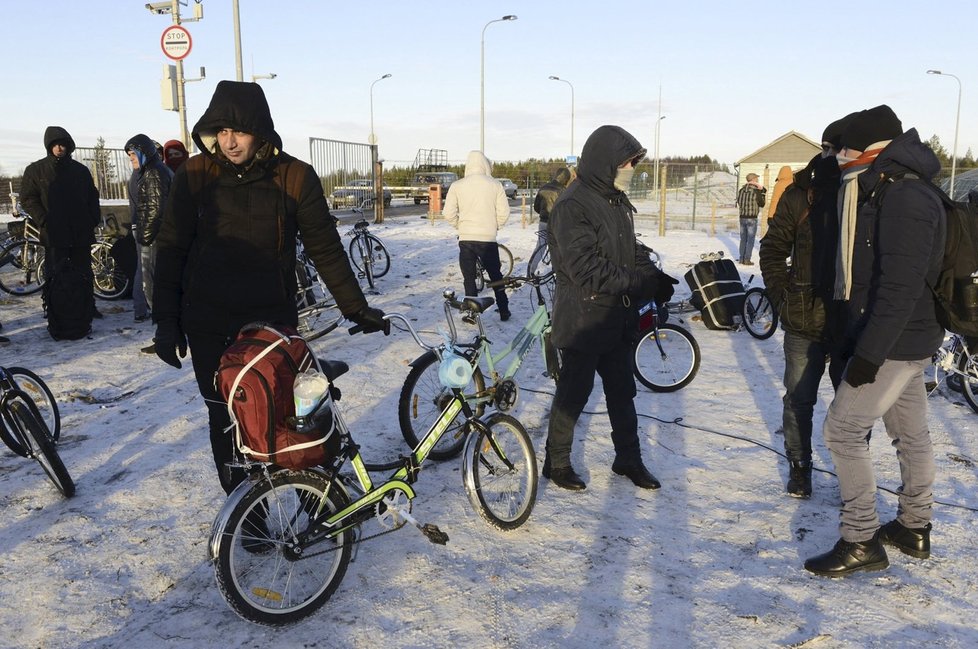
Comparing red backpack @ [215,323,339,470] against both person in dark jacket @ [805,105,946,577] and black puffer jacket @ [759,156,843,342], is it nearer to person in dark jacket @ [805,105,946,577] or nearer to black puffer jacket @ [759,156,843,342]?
person in dark jacket @ [805,105,946,577]

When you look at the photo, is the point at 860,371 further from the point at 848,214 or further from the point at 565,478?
the point at 565,478

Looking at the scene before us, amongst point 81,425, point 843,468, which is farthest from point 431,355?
point 81,425

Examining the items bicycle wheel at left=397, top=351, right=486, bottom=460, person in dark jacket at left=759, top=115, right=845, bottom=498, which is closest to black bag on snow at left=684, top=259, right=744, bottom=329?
person in dark jacket at left=759, top=115, right=845, bottom=498

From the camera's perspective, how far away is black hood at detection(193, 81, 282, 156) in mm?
2793

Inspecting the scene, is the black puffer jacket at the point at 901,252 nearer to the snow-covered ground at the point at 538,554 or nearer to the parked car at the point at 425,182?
the snow-covered ground at the point at 538,554

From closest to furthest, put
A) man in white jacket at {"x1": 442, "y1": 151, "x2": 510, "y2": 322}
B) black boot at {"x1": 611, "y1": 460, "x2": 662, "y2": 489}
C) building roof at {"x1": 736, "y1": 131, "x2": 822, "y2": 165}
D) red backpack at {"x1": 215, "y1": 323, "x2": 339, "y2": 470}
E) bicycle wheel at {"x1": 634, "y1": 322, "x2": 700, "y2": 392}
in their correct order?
red backpack at {"x1": 215, "y1": 323, "x2": 339, "y2": 470} → black boot at {"x1": 611, "y1": 460, "x2": 662, "y2": 489} → bicycle wheel at {"x1": 634, "y1": 322, "x2": 700, "y2": 392} → man in white jacket at {"x1": 442, "y1": 151, "x2": 510, "y2": 322} → building roof at {"x1": 736, "y1": 131, "x2": 822, "y2": 165}

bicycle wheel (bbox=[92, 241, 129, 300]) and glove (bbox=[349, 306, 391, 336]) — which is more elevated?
glove (bbox=[349, 306, 391, 336])

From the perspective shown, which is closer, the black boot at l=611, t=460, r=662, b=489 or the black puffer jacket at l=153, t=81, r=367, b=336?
the black puffer jacket at l=153, t=81, r=367, b=336

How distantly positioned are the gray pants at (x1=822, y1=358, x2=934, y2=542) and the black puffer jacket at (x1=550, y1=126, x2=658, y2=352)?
46.6 inches

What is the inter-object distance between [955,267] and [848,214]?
0.47 meters

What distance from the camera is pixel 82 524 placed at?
12.3ft

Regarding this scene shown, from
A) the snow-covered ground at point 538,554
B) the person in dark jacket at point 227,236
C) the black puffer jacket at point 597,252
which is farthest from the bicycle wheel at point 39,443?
the black puffer jacket at point 597,252

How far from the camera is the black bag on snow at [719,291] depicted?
8.23 meters

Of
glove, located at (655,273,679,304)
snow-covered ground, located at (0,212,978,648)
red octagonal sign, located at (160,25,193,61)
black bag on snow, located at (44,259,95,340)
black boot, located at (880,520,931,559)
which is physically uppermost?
red octagonal sign, located at (160,25,193,61)
